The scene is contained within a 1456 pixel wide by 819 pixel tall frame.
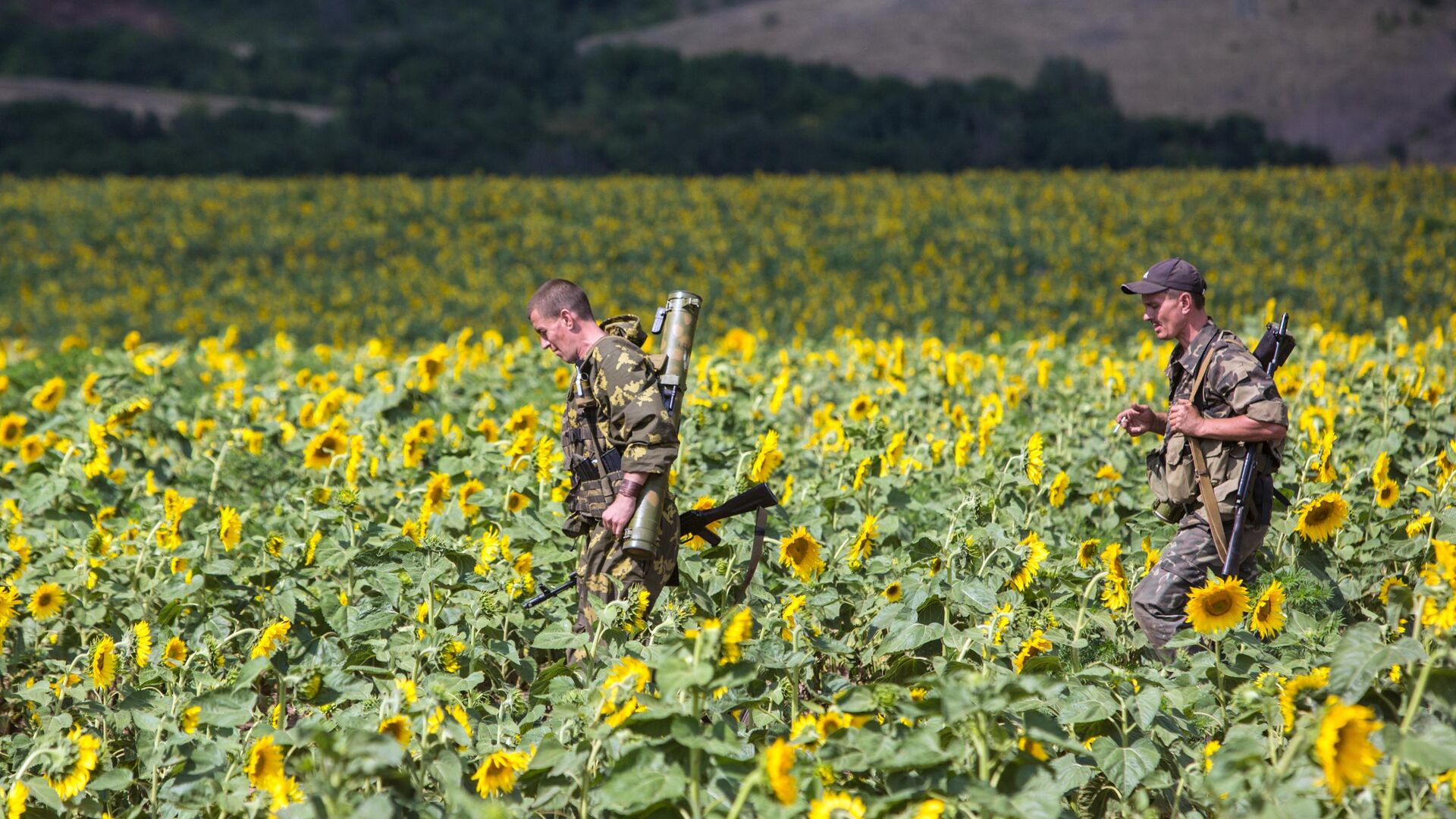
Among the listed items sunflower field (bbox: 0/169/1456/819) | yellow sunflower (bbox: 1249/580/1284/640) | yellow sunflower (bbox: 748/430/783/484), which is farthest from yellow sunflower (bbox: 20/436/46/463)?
yellow sunflower (bbox: 1249/580/1284/640)

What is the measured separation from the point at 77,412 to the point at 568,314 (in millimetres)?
3761

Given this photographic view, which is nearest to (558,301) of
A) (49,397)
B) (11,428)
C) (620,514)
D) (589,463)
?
(589,463)

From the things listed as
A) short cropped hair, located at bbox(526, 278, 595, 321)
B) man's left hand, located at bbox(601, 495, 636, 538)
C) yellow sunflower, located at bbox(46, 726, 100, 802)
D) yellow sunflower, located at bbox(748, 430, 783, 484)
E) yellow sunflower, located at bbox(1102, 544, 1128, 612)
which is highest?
short cropped hair, located at bbox(526, 278, 595, 321)

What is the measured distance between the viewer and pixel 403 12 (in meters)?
61.0

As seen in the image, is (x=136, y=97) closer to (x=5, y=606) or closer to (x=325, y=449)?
(x=325, y=449)

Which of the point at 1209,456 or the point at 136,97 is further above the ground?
the point at 136,97

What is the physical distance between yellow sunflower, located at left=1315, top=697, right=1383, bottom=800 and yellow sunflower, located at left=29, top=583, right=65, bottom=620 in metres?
3.33

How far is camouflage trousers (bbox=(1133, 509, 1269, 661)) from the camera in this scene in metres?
3.72

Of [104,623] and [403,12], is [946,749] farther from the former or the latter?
[403,12]

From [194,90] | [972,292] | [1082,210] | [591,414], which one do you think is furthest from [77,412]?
[194,90]

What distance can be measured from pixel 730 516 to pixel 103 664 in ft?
5.49

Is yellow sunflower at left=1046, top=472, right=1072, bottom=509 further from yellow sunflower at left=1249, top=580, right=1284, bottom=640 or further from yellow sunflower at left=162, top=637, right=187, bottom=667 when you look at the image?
yellow sunflower at left=162, top=637, right=187, bottom=667

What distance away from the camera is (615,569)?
363 cm

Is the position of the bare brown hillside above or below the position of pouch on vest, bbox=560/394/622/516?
above
